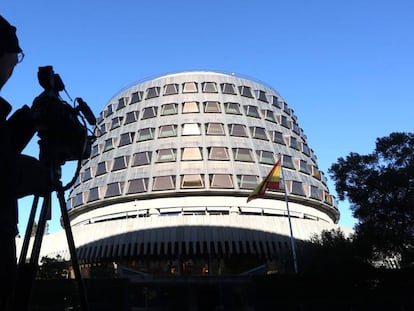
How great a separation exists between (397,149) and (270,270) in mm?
19740

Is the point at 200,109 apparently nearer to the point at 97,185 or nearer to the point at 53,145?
the point at 97,185

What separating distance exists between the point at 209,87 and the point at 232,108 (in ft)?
16.9

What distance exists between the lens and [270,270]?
46000 millimetres

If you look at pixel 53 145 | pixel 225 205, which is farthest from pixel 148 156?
pixel 53 145

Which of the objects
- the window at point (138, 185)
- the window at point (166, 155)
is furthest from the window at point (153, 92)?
the window at point (138, 185)

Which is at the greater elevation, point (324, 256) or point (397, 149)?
point (397, 149)

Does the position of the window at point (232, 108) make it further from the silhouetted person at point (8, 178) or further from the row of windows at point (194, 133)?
the silhouetted person at point (8, 178)

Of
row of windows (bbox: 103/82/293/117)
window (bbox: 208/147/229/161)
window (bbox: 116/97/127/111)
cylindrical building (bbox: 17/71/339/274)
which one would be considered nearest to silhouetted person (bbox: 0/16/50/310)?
cylindrical building (bbox: 17/71/339/274)

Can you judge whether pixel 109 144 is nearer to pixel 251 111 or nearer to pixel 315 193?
pixel 251 111

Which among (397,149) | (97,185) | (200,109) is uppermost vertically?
(200,109)

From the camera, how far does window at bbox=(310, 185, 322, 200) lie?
56509 mm

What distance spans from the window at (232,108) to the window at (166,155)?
1040cm

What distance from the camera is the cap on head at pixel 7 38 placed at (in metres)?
5.65

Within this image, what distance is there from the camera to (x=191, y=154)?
53.8m
